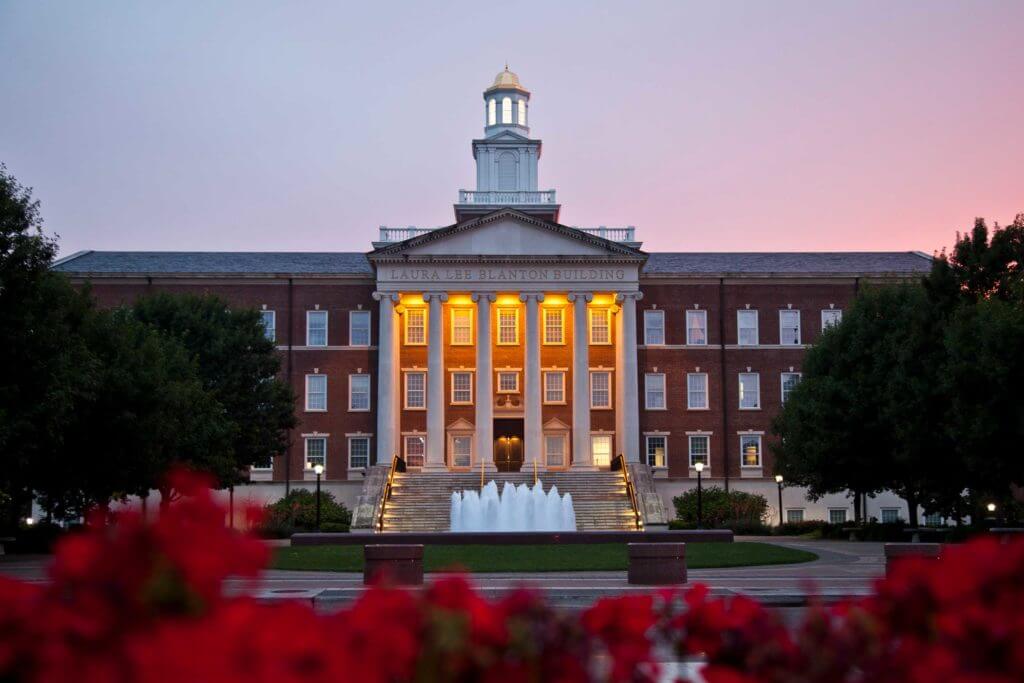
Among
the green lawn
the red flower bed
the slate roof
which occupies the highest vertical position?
the slate roof

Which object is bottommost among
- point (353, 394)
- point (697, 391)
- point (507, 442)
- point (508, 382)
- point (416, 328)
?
point (507, 442)

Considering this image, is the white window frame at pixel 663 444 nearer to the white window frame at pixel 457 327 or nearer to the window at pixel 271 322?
the white window frame at pixel 457 327

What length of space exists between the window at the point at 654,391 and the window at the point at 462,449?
10.6 metres

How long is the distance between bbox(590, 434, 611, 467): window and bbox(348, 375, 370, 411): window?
44.0 feet

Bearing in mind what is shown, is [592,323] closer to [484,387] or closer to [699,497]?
[484,387]

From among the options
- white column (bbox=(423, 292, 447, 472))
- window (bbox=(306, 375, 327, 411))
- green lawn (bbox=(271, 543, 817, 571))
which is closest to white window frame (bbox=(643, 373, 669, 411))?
white column (bbox=(423, 292, 447, 472))

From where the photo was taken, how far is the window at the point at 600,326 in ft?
237

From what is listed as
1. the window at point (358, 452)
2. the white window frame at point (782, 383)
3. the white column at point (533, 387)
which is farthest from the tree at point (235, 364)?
the white window frame at point (782, 383)

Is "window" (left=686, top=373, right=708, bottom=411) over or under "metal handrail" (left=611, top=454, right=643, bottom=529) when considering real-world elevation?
over

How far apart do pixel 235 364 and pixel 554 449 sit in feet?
68.6

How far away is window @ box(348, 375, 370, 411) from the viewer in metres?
72.2

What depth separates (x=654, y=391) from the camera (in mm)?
72750

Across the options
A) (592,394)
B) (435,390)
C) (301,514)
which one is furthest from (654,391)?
(301,514)

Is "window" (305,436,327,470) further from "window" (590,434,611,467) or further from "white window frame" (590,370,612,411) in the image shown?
"white window frame" (590,370,612,411)
